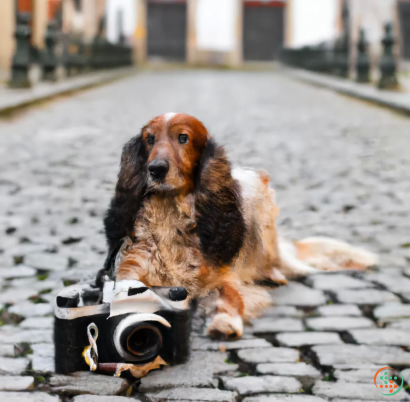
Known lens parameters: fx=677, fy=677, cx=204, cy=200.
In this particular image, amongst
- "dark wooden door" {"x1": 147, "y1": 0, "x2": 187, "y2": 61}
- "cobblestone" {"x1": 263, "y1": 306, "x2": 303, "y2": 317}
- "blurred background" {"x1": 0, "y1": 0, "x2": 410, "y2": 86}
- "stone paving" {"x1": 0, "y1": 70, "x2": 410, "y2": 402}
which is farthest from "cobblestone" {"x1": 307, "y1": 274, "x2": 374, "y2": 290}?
"dark wooden door" {"x1": 147, "y1": 0, "x2": 187, "y2": 61}

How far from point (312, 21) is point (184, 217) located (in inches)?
1653

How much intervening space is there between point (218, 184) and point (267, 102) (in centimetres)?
1505

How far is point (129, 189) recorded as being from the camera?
2197 mm

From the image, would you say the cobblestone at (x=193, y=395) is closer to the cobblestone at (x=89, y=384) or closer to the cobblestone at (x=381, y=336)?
the cobblestone at (x=89, y=384)

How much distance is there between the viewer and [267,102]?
1692 centimetres

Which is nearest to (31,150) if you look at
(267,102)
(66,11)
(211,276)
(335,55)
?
(211,276)

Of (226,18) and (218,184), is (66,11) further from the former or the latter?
(218,184)

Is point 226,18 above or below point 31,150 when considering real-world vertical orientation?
above

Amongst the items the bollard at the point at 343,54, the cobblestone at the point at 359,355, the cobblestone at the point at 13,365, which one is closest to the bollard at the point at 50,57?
the bollard at the point at 343,54

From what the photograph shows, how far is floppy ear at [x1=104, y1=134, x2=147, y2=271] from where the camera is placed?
2.16m

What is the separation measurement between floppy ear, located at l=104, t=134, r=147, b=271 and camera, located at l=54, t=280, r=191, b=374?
7.5 inches

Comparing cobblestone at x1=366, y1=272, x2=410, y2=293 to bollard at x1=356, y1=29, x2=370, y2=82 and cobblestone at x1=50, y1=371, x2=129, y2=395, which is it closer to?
cobblestone at x1=50, y1=371, x2=129, y2=395

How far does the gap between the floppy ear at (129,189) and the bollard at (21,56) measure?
590 inches

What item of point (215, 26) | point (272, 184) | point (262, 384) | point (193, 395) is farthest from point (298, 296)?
point (215, 26)
